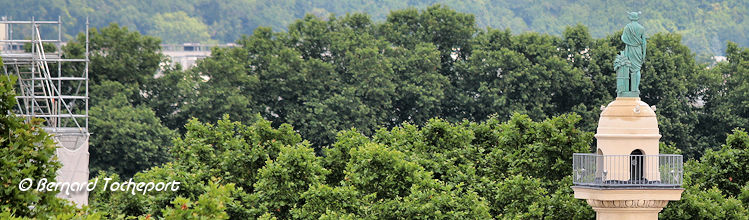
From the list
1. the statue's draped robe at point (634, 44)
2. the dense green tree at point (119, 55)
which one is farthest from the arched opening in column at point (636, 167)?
the dense green tree at point (119, 55)

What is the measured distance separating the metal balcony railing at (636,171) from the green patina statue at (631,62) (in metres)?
2.18

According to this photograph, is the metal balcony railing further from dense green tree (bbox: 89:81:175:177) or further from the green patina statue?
dense green tree (bbox: 89:81:175:177)

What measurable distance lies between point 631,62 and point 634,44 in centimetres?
66

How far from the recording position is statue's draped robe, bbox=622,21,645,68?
142 feet

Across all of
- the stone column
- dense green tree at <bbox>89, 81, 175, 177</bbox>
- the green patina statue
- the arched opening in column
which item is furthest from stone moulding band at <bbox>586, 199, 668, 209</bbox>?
dense green tree at <bbox>89, 81, 175, 177</bbox>

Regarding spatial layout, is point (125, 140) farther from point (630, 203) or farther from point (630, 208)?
point (630, 203)

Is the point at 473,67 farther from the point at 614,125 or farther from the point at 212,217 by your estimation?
the point at 212,217

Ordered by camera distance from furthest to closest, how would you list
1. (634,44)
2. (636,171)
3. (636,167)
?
(634,44) → (636,167) → (636,171)

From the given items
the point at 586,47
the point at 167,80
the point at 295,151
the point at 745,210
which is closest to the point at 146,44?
the point at 167,80

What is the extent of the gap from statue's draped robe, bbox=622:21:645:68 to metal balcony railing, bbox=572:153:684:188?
3.23m

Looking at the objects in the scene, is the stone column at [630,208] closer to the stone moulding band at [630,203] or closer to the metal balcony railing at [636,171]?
the stone moulding band at [630,203]

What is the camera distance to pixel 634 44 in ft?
143

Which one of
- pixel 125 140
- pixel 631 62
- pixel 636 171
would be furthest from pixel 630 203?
pixel 125 140

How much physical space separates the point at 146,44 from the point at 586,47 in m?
22.1
